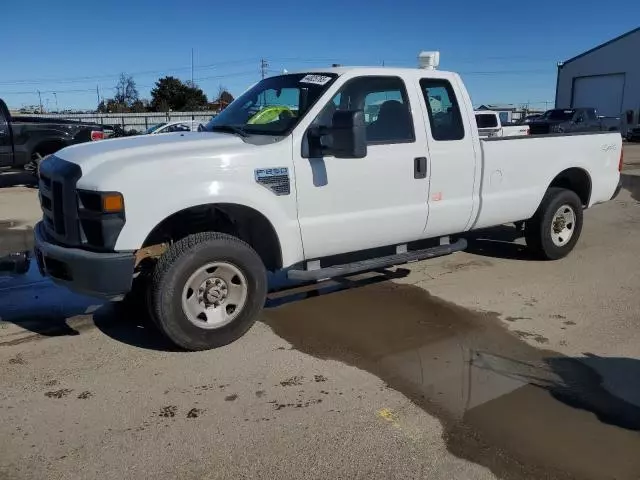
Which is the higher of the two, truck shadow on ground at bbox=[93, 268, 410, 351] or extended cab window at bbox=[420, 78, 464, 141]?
extended cab window at bbox=[420, 78, 464, 141]

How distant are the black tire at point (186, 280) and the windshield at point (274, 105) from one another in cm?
105

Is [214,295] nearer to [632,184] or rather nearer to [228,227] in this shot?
[228,227]

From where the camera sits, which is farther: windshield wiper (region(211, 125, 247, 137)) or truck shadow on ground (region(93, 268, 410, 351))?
windshield wiper (region(211, 125, 247, 137))

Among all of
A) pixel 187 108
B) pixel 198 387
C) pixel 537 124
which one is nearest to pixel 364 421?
pixel 198 387

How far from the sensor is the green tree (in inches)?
2120

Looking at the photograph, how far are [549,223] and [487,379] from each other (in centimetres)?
336

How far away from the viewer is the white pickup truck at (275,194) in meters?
4.09

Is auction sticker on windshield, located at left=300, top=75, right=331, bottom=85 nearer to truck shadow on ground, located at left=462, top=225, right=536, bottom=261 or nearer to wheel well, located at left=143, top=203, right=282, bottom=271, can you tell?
wheel well, located at left=143, top=203, right=282, bottom=271

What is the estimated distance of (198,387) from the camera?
3889 mm

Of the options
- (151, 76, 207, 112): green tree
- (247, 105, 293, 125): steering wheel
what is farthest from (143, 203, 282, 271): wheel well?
(151, 76, 207, 112): green tree

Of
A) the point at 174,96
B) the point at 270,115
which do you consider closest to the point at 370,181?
the point at 270,115

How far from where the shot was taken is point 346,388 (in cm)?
387

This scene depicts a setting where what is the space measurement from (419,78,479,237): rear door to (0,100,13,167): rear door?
1112 centimetres

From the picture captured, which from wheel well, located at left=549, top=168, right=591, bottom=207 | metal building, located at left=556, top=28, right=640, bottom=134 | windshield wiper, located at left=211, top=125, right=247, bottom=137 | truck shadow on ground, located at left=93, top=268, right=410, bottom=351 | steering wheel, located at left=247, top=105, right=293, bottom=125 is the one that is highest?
metal building, located at left=556, top=28, right=640, bottom=134
